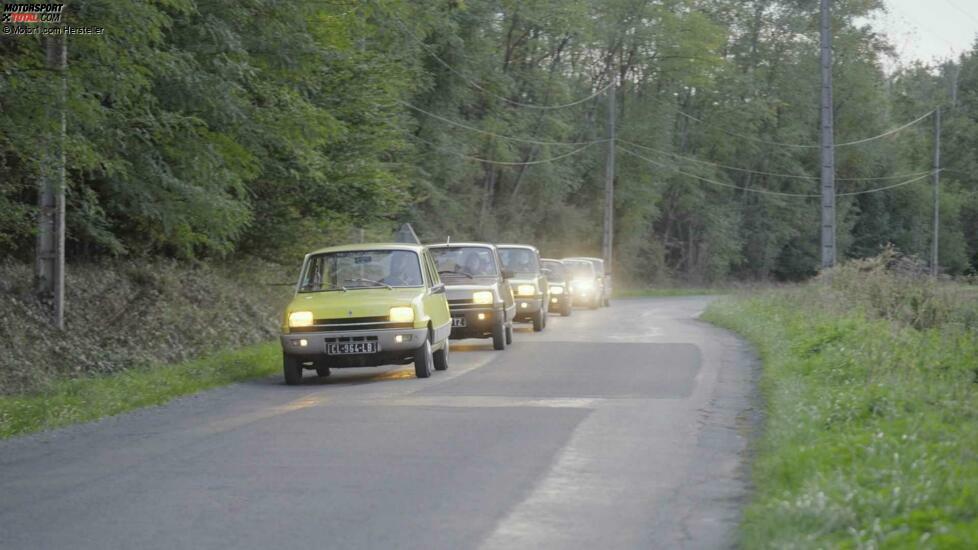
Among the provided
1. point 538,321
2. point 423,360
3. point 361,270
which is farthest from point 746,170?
point 423,360

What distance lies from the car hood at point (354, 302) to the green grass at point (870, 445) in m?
4.86

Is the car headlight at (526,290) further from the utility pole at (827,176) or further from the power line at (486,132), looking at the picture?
the power line at (486,132)

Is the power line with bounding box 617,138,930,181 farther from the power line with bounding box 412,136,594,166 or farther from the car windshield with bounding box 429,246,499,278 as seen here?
the car windshield with bounding box 429,246,499,278

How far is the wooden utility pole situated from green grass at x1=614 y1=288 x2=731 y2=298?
44.7 metres

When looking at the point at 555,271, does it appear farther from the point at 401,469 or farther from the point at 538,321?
the point at 401,469

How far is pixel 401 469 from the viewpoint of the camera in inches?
365

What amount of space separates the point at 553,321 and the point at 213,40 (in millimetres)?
17149

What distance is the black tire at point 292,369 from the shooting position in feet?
55.0

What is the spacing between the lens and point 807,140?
7731 centimetres

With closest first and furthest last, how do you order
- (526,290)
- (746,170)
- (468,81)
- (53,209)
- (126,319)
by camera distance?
(53,209) < (126,319) < (526,290) < (468,81) < (746,170)

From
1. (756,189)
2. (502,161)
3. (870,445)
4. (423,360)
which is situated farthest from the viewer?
(756,189)

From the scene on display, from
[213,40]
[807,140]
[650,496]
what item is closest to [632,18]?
[807,140]

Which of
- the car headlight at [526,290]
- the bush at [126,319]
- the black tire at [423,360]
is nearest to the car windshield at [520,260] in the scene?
the car headlight at [526,290]

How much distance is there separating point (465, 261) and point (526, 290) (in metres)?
4.82
